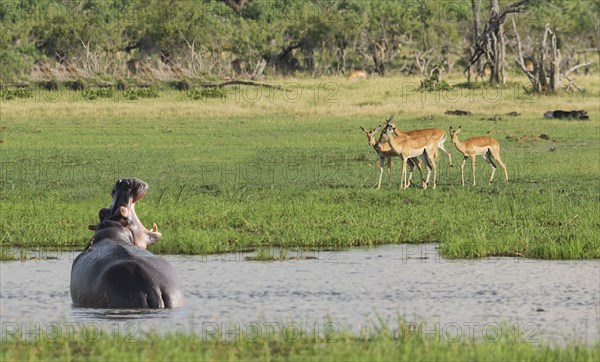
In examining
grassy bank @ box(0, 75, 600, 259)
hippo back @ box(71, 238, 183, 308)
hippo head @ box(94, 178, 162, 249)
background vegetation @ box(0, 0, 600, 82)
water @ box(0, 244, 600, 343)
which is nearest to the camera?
water @ box(0, 244, 600, 343)

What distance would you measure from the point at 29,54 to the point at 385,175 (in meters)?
34.5

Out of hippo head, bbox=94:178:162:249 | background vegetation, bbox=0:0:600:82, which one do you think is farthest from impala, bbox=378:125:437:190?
background vegetation, bbox=0:0:600:82

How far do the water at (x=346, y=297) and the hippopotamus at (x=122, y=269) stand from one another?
13 cm

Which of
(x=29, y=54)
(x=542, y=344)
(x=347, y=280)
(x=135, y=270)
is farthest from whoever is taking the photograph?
(x=29, y=54)

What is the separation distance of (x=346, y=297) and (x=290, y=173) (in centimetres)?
1131

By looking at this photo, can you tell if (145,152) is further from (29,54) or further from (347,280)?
(29,54)

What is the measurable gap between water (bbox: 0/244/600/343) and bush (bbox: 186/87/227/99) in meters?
25.2

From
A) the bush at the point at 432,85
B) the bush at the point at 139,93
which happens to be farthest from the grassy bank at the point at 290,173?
the bush at the point at 432,85

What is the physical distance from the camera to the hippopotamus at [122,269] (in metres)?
9.71

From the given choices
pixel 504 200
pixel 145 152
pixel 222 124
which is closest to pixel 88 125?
pixel 222 124

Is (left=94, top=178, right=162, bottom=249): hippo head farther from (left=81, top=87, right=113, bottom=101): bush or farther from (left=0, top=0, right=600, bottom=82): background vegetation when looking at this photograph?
(left=0, top=0, right=600, bottom=82): background vegetation

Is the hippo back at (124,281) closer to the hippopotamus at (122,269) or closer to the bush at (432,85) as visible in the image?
the hippopotamus at (122,269)

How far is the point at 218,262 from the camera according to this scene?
13.3 metres

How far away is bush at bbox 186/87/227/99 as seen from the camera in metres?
38.9
